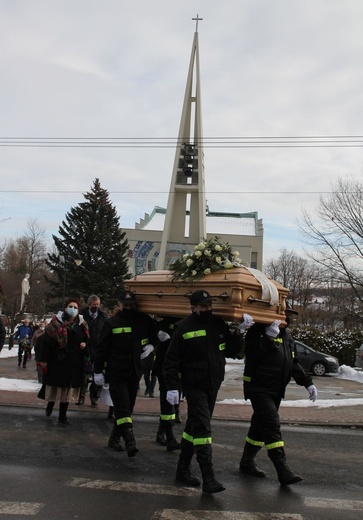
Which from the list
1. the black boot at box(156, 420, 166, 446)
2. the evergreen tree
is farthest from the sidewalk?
the evergreen tree

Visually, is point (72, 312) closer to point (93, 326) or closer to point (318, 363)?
point (93, 326)

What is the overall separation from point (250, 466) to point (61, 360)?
337 cm

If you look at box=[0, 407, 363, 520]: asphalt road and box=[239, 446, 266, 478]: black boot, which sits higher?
box=[239, 446, 266, 478]: black boot

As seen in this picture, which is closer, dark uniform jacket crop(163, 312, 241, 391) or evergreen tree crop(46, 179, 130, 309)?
dark uniform jacket crop(163, 312, 241, 391)

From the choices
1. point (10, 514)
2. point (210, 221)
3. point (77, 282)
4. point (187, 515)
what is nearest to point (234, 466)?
point (187, 515)

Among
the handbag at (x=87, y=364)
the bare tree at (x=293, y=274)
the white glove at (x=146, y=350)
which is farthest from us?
the bare tree at (x=293, y=274)

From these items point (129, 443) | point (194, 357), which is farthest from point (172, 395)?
point (129, 443)

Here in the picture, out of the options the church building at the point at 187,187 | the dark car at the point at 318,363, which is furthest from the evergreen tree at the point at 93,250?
the dark car at the point at 318,363

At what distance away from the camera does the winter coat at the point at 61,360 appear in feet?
25.0

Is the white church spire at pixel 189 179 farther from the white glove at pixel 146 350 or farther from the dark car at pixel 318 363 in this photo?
the white glove at pixel 146 350

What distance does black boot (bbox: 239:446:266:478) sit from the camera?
5352 millimetres

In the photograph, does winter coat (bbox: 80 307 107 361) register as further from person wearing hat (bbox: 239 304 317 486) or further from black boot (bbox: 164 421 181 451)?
person wearing hat (bbox: 239 304 317 486)

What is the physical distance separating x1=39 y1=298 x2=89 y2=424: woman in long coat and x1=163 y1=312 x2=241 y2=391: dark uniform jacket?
290 cm

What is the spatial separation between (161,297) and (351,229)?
71.5 feet
